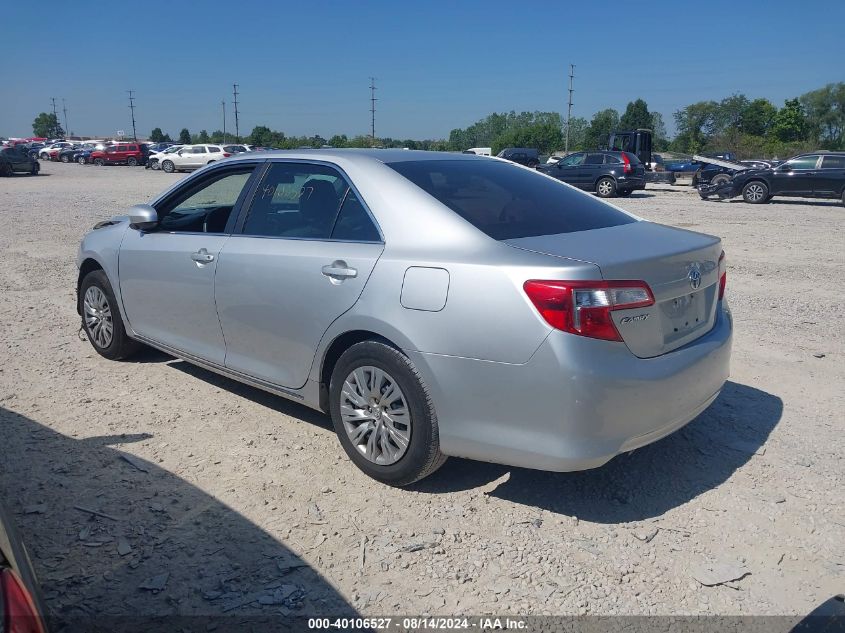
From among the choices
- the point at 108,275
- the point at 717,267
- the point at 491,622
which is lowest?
the point at 491,622

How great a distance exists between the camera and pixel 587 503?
139 inches

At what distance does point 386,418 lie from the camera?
3527mm

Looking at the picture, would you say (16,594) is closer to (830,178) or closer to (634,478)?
(634,478)

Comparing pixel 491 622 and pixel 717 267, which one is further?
pixel 717 267

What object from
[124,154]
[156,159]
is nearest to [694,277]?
[156,159]

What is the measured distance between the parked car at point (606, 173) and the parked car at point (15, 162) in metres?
28.8

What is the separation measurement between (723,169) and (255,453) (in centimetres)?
2663

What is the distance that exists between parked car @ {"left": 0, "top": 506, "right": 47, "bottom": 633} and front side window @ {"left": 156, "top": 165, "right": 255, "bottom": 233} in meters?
3.01

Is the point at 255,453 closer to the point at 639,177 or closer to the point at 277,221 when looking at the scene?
the point at 277,221

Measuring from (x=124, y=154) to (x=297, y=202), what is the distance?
171ft

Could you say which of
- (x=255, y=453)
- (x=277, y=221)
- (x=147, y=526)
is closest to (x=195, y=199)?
(x=277, y=221)

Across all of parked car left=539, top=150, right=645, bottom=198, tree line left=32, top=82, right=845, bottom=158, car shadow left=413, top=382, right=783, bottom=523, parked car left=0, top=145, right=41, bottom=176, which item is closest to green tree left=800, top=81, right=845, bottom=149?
tree line left=32, top=82, right=845, bottom=158

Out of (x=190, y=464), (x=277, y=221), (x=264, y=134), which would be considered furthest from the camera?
(x=264, y=134)

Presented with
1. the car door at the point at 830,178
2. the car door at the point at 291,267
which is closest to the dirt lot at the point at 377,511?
the car door at the point at 291,267
